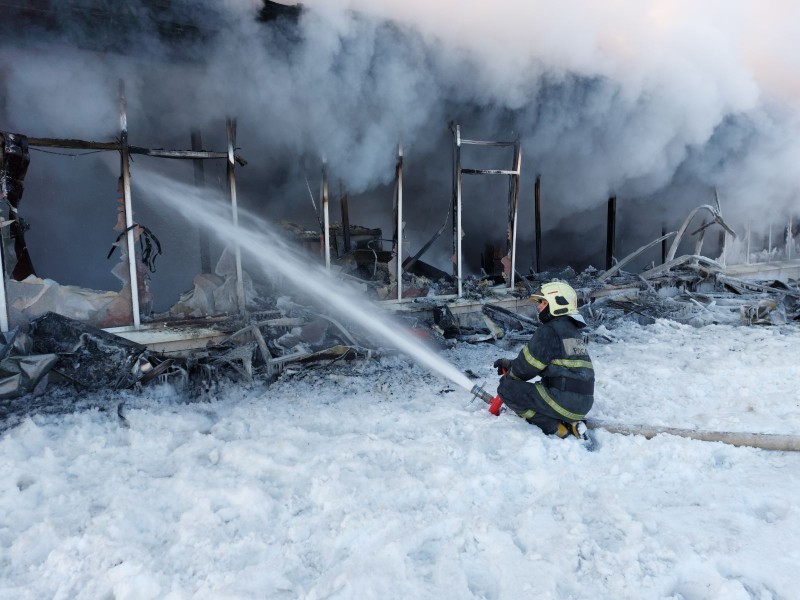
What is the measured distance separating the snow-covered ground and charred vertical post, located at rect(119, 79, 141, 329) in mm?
1889

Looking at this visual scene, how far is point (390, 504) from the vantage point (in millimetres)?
3355

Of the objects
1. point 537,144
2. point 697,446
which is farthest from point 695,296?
point 697,446

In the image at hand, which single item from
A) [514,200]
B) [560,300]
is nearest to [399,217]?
[514,200]

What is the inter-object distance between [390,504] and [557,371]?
177 centimetres

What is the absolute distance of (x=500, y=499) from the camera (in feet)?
11.2

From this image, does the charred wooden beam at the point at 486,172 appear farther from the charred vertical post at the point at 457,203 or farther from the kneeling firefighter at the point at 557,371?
the kneeling firefighter at the point at 557,371

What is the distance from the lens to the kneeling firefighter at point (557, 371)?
4191 mm

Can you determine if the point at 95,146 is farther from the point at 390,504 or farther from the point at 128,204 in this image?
the point at 390,504

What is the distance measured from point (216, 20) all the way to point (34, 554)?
6511mm

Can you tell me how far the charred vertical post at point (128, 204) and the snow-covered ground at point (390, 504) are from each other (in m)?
1.89

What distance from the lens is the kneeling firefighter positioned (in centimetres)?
419

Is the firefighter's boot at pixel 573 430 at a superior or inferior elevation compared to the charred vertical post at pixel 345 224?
inferior

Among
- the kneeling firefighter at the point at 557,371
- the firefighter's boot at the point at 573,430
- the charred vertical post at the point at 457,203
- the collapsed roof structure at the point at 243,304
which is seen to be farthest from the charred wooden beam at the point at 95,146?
the firefighter's boot at the point at 573,430

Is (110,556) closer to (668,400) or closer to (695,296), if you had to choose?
(668,400)
